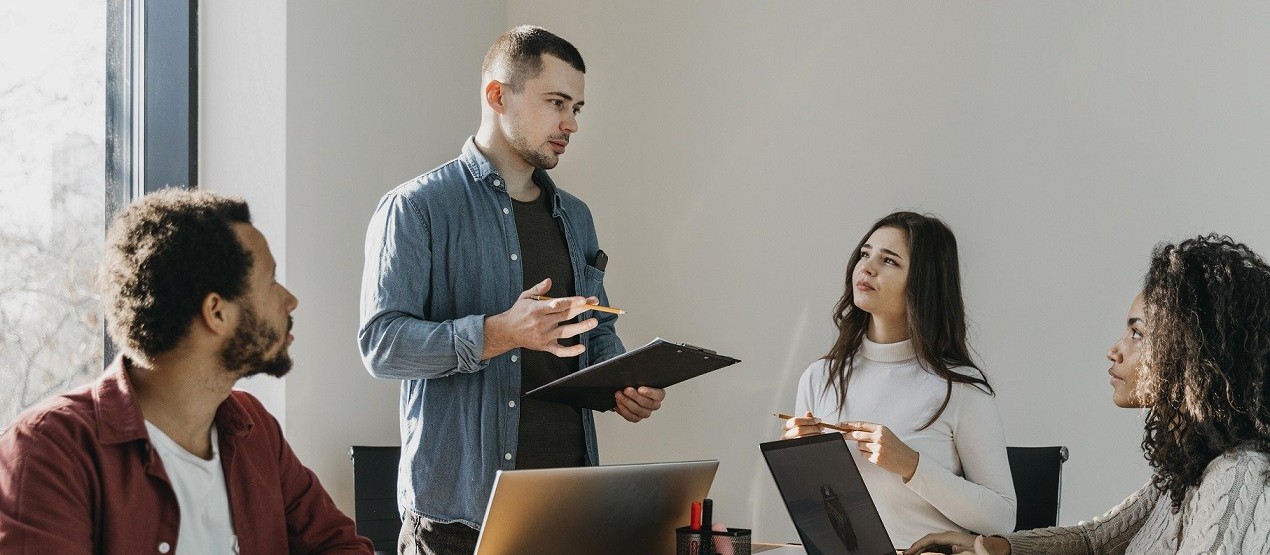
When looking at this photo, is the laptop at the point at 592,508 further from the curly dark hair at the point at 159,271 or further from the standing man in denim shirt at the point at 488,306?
the curly dark hair at the point at 159,271

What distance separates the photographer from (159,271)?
1366 millimetres

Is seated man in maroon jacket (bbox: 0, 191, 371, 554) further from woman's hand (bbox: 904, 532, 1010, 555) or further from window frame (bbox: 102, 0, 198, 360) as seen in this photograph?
window frame (bbox: 102, 0, 198, 360)

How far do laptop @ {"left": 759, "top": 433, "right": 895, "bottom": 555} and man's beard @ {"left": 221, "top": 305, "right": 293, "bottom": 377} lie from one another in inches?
27.3

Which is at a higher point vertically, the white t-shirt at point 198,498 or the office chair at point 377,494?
the white t-shirt at point 198,498

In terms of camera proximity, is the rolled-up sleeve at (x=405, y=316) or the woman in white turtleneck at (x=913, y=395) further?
the woman in white turtleneck at (x=913, y=395)

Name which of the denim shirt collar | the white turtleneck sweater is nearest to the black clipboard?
the denim shirt collar

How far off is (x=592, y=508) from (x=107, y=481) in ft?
2.00

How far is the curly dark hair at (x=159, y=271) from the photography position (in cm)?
137

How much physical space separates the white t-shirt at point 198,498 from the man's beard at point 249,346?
0.12 m

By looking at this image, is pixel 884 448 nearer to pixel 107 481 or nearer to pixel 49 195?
pixel 107 481

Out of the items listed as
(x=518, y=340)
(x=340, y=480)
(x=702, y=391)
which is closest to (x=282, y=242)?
(x=340, y=480)

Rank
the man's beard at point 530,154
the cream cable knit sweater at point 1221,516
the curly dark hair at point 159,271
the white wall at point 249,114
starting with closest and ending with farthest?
the curly dark hair at point 159,271, the cream cable knit sweater at point 1221,516, the man's beard at point 530,154, the white wall at point 249,114

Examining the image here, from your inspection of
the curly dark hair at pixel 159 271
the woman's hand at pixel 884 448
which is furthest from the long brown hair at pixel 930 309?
the curly dark hair at pixel 159 271

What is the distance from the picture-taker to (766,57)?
360 cm
